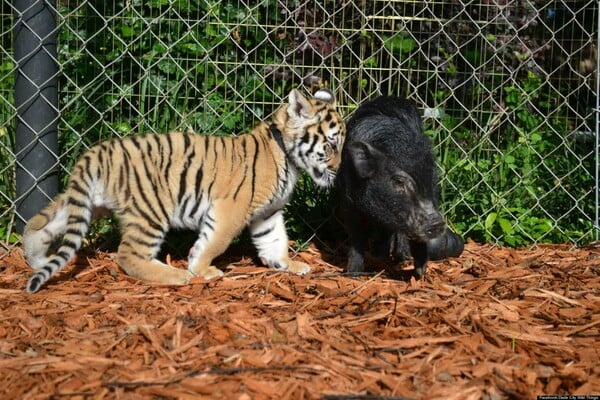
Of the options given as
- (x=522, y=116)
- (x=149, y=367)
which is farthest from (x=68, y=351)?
(x=522, y=116)

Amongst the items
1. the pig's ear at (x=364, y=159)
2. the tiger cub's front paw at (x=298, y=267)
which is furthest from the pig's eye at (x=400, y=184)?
the tiger cub's front paw at (x=298, y=267)

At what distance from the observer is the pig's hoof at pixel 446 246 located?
594 centimetres

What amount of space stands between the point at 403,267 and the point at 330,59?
7.07 feet

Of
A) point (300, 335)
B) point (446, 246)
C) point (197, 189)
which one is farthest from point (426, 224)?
point (197, 189)

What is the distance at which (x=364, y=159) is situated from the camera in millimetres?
5488

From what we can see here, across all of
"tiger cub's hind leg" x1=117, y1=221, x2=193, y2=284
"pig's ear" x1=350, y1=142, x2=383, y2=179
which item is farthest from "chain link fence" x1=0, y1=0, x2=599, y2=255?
"pig's ear" x1=350, y1=142, x2=383, y2=179

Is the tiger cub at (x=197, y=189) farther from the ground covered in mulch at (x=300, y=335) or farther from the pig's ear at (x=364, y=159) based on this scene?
the pig's ear at (x=364, y=159)

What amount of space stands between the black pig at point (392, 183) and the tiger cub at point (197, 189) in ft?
0.91

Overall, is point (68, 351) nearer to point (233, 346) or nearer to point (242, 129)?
point (233, 346)

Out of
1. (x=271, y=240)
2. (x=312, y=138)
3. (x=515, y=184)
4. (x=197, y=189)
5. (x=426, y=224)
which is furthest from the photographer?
(x=515, y=184)

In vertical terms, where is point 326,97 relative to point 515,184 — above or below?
above

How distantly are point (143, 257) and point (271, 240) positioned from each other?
40.9 inches

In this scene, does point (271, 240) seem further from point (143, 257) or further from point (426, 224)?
point (426, 224)

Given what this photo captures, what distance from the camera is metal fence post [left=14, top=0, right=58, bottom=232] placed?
5.65 m
